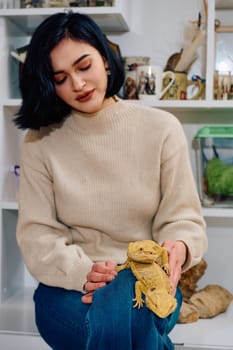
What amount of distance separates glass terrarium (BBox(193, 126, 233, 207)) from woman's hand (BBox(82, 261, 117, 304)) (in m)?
→ 0.67

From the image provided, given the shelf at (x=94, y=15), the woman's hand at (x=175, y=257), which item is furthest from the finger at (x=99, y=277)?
the shelf at (x=94, y=15)

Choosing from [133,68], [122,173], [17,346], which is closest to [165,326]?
[122,173]

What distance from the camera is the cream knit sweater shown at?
1.25m

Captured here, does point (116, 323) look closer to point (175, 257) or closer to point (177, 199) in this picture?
point (175, 257)

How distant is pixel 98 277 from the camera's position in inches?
43.5

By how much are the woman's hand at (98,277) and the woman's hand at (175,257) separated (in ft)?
0.35

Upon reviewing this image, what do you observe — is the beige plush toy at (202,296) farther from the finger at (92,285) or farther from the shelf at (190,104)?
the finger at (92,285)

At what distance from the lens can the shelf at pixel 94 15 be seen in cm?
162

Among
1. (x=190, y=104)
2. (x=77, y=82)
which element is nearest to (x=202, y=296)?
(x=190, y=104)

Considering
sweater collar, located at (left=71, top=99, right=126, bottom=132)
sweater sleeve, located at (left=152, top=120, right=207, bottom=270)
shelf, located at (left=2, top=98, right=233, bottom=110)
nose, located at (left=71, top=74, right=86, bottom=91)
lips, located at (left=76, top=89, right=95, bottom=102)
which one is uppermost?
nose, located at (left=71, top=74, right=86, bottom=91)

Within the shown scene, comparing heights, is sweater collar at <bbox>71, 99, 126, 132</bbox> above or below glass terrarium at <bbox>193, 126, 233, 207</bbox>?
above

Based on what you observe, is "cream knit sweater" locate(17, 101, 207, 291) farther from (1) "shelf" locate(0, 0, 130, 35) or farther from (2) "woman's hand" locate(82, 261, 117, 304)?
(1) "shelf" locate(0, 0, 130, 35)

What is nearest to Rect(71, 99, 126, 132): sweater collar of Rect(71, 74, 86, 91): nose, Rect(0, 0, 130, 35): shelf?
Rect(71, 74, 86, 91): nose

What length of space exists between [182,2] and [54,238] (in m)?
0.95
